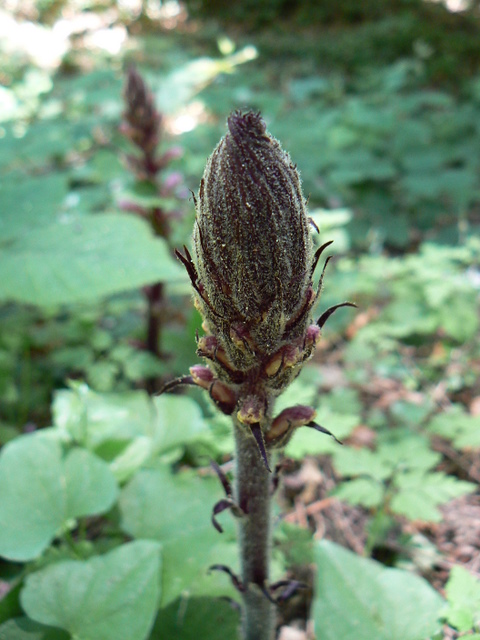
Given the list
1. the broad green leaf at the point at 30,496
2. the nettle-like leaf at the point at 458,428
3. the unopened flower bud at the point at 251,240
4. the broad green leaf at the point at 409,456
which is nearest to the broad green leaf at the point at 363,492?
the broad green leaf at the point at 409,456

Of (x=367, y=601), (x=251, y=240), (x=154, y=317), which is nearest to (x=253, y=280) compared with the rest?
(x=251, y=240)

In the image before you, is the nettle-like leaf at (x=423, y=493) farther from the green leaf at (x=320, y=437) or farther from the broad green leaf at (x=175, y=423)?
the broad green leaf at (x=175, y=423)

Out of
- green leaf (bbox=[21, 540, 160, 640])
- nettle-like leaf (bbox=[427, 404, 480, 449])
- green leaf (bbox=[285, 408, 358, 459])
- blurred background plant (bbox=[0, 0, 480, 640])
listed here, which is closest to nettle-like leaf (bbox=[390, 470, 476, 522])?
blurred background plant (bbox=[0, 0, 480, 640])

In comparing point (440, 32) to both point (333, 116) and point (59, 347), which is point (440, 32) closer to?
point (333, 116)

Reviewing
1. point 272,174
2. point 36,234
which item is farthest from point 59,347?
point 272,174

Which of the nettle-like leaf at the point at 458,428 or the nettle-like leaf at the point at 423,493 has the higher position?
the nettle-like leaf at the point at 423,493

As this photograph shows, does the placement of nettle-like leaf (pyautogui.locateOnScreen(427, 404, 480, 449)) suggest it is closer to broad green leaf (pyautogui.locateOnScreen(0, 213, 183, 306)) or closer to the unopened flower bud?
broad green leaf (pyautogui.locateOnScreen(0, 213, 183, 306))

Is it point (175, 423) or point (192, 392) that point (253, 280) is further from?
point (192, 392)
